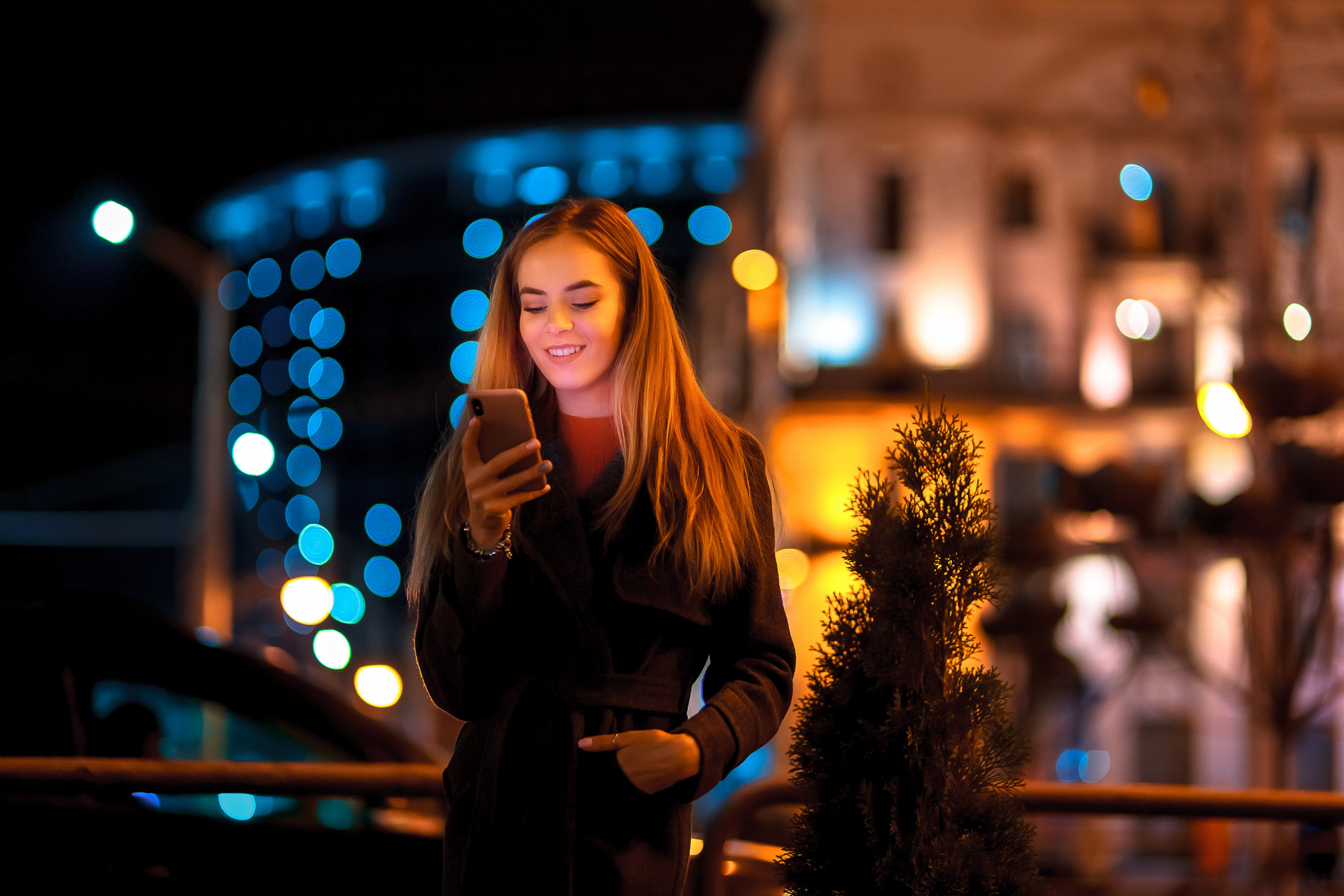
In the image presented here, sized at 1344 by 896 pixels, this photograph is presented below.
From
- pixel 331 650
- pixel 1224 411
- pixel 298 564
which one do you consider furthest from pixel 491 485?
pixel 298 564

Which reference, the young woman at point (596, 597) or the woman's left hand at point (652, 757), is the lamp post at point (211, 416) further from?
the woman's left hand at point (652, 757)

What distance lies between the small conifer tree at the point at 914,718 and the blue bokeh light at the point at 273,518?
81279 millimetres

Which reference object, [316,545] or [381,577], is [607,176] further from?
[381,577]

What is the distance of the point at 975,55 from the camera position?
3175 cm

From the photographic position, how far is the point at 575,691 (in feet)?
7.66

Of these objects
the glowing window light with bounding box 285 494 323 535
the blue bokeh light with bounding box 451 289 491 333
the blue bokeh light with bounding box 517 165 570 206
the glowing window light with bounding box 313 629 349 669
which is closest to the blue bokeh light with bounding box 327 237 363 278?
the blue bokeh light with bounding box 451 289 491 333

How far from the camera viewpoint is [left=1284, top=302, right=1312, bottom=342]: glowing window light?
9.19 metres

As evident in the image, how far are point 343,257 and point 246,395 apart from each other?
11.5m

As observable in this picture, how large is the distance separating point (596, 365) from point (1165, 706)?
3239 centimetres

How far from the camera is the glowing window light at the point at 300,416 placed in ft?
262

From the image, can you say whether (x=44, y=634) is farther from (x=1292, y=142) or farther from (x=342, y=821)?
(x=1292, y=142)

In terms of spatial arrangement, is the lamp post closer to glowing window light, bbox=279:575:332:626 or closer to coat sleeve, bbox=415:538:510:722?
glowing window light, bbox=279:575:332:626

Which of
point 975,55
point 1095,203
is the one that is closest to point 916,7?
point 975,55

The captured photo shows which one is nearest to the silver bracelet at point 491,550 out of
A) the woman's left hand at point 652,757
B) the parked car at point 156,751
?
the woman's left hand at point 652,757
